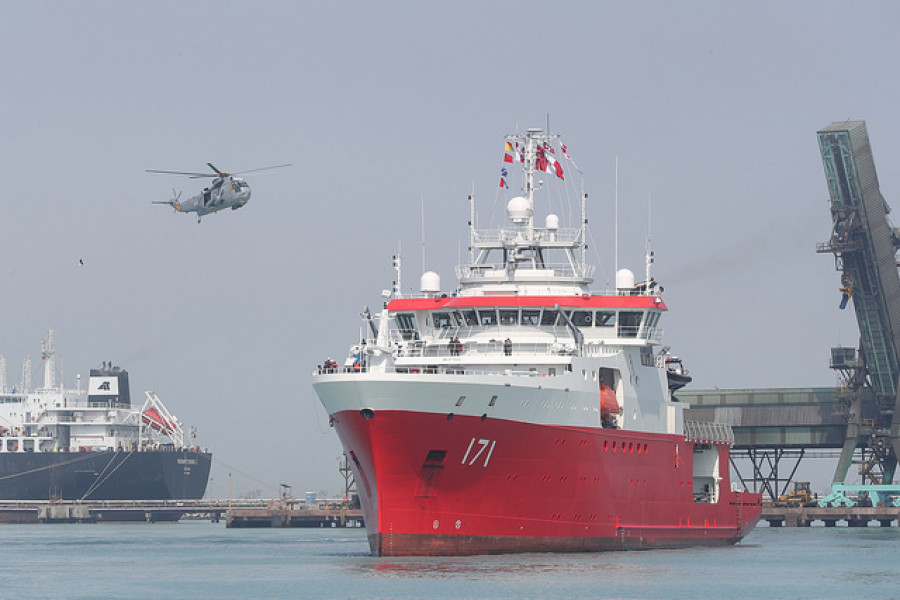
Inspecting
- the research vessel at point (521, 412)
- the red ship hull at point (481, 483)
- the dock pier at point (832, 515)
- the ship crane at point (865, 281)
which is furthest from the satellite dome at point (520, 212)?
the dock pier at point (832, 515)

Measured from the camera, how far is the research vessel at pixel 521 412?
4622 cm

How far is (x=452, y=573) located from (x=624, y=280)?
16.5 m

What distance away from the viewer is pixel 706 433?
206ft

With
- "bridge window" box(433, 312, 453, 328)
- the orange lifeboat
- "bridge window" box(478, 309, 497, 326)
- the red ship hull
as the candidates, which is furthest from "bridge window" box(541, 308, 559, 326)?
the red ship hull

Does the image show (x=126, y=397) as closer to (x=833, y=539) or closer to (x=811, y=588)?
(x=833, y=539)

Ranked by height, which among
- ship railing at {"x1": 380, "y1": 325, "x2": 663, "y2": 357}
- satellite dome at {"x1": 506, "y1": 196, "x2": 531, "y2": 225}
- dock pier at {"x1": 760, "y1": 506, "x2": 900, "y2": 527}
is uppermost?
satellite dome at {"x1": 506, "y1": 196, "x2": 531, "y2": 225}

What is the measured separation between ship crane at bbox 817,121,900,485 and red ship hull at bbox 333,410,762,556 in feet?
98.9

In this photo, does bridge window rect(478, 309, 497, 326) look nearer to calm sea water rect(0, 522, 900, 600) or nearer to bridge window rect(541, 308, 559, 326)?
bridge window rect(541, 308, 559, 326)

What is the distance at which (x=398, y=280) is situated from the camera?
5481 centimetres

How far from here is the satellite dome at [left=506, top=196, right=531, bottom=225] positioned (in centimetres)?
5644

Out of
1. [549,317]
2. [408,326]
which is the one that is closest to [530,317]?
[549,317]

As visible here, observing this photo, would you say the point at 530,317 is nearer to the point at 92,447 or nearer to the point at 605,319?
the point at 605,319

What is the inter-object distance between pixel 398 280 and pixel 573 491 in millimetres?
10423

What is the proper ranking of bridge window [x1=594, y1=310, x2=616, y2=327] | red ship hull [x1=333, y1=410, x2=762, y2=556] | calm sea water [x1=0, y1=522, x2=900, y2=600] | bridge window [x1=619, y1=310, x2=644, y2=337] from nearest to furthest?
1. calm sea water [x1=0, y1=522, x2=900, y2=600]
2. red ship hull [x1=333, y1=410, x2=762, y2=556]
3. bridge window [x1=594, y1=310, x2=616, y2=327]
4. bridge window [x1=619, y1=310, x2=644, y2=337]
